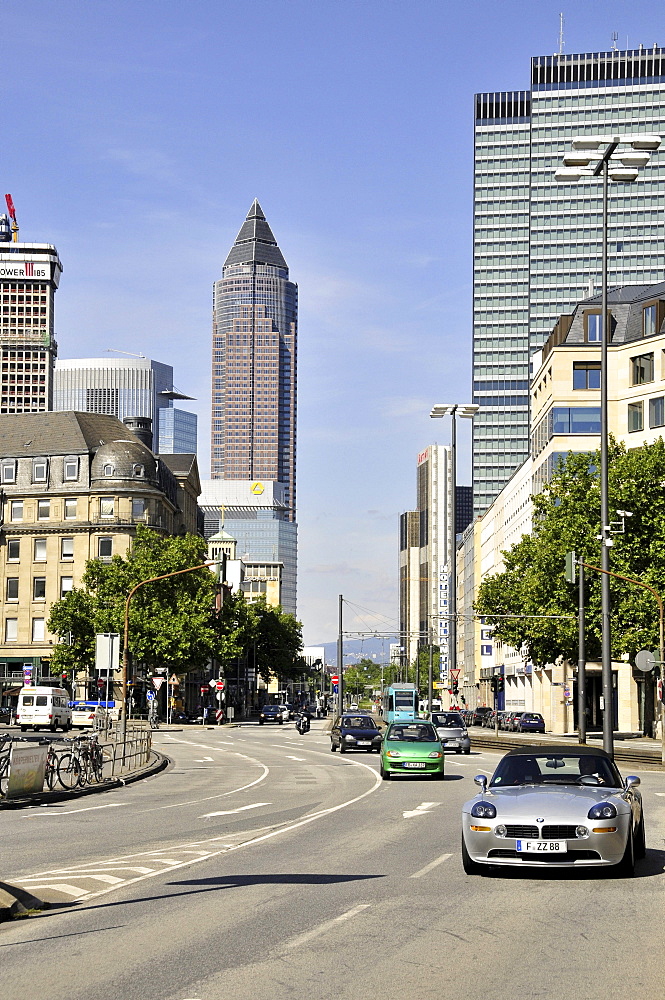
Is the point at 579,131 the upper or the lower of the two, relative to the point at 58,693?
upper

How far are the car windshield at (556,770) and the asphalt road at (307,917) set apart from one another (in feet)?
3.14

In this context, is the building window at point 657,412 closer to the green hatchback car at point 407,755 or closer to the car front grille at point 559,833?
the green hatchback car at point 407,755

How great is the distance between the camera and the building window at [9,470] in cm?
11138

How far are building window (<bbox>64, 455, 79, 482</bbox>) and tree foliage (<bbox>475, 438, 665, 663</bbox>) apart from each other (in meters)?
53.8

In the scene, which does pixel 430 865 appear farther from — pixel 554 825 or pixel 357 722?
pixel 357 722

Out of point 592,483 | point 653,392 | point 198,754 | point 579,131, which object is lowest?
point 198,754

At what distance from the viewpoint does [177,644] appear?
8881cm

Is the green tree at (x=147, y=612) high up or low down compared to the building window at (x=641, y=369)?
down

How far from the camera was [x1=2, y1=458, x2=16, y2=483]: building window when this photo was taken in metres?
111

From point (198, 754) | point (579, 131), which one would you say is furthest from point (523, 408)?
Result: point (198, 754)

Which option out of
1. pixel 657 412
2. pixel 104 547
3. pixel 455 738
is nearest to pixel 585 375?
pixel 657 412

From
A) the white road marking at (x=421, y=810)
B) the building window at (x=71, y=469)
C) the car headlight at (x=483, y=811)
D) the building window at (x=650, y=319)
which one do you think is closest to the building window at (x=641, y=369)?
the building window at (x=650, y=319)

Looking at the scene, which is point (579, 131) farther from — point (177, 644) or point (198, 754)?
point (198, 754)

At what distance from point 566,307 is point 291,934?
542 ft
